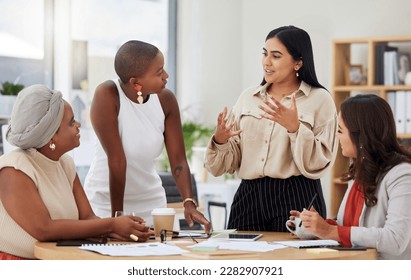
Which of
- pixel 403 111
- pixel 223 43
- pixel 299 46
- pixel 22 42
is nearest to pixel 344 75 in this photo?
pixel 403 111

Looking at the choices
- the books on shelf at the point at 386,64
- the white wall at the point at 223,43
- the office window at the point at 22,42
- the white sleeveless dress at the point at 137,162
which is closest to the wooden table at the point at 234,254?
the white sleeveless dress at the point at 137,162

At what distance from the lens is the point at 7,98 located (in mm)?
4801

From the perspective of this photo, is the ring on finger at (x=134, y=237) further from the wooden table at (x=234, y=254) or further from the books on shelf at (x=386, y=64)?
the books on shelf at (x=386, y=64)

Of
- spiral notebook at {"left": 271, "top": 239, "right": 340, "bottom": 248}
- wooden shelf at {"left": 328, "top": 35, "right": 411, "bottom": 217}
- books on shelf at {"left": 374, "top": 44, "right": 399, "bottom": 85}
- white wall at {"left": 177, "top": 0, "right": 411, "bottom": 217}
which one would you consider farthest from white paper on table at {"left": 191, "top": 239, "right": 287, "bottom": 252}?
white wall at {"left": 177, "top": 0, "right": 411, "bottom": 217}

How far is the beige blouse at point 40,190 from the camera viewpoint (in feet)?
7.19

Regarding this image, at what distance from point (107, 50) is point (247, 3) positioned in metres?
1.18

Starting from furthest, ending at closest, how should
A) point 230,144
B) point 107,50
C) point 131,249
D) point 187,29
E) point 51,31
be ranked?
point 187,29 < point 107,50 < point 51,31 < point 230,144 < point 131,249

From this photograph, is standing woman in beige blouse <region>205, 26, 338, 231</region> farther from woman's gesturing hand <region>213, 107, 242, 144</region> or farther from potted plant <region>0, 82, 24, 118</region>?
potted plant <region>0, 82, 24, 118</region>

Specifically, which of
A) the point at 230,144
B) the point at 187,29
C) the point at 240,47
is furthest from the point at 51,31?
the point at 230,144

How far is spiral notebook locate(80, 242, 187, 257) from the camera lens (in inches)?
78.7

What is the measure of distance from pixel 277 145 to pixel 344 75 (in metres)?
2.97

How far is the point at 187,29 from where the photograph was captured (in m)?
5.99

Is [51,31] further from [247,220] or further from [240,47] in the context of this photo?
[247,220]

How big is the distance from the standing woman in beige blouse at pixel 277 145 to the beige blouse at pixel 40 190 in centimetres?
50
